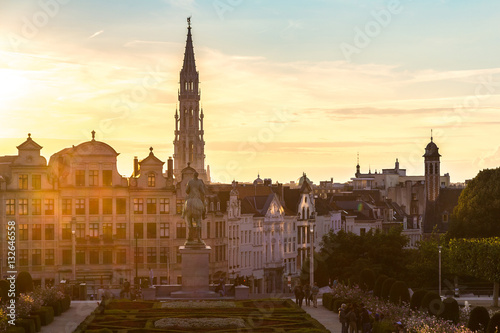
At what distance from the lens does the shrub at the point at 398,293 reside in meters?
67.2

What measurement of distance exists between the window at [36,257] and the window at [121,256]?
21.9 ft

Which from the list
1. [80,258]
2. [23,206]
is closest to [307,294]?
[80,258]

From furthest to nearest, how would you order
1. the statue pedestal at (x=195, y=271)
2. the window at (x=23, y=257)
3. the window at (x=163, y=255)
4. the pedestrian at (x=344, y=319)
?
the window at (x=163, y=255), the window at (x=23, y=257), the statue pedestal at (x=195, y=271), the pedestrian at (x=344, y=319)

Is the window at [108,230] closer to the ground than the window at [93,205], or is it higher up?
closer to the ground

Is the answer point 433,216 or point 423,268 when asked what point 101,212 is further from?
point 433,216

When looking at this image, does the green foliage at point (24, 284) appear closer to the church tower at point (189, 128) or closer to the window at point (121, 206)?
the window at point (121, 206)

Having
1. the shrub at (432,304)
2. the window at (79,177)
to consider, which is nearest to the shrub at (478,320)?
the shrub at (432,304)

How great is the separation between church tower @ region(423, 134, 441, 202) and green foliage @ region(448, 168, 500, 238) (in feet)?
213

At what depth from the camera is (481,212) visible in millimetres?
110000

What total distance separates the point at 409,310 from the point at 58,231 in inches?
2078

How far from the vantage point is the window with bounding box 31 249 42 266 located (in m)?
107

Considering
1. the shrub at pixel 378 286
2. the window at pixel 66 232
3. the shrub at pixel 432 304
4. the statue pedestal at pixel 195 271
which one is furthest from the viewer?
the window at pixel 66 232

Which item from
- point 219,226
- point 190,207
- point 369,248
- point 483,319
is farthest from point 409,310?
point 219,226

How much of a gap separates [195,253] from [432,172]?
4259 inches
